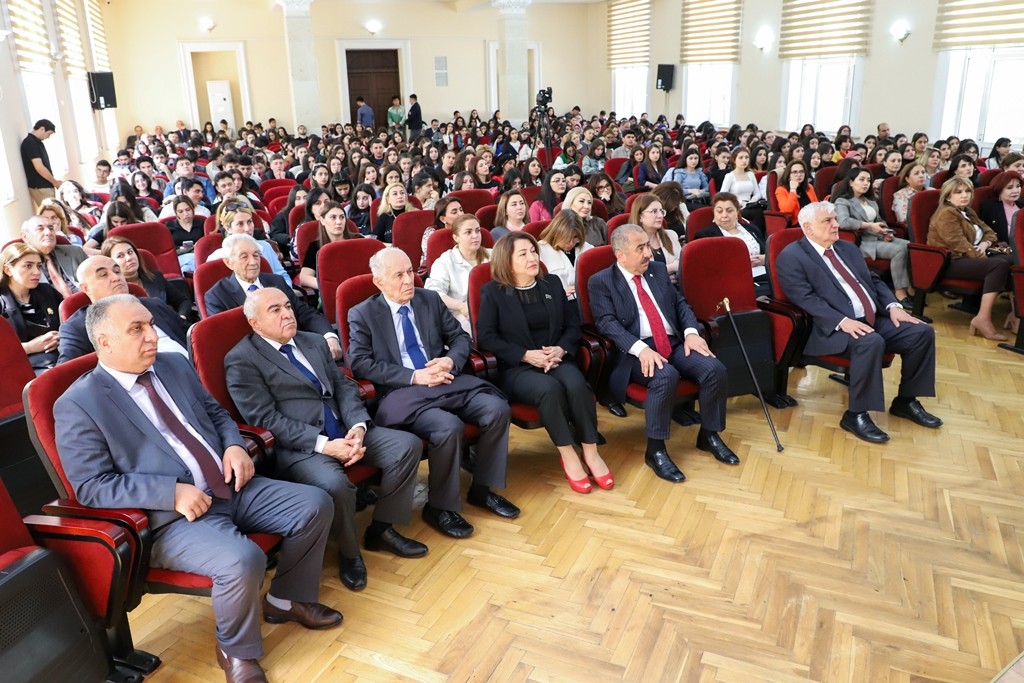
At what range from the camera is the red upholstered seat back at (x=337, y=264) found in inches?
170

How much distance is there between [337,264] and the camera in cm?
438

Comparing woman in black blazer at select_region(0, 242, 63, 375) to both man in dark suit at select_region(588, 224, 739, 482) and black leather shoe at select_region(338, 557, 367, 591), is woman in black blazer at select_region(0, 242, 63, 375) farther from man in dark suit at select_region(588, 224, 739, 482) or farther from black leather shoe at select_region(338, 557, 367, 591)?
man in dark suit at select_region(588, 224, 739, 482)

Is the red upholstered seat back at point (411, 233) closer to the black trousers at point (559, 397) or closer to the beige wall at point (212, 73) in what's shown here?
the black trousers at point (559, 397)

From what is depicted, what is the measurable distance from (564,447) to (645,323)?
2.54 ft

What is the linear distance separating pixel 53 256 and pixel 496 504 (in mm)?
2822

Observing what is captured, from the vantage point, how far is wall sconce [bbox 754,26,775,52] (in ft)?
43.7

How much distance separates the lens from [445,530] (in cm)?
319

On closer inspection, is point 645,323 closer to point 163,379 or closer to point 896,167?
point 163,379

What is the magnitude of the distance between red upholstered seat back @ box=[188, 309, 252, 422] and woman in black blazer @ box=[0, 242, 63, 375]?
1.18 m

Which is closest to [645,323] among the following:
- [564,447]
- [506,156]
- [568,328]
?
[568,328]

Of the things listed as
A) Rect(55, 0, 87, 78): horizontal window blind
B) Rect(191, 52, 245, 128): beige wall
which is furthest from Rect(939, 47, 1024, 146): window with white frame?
Rect(191, 52, 245, 128): beige wall

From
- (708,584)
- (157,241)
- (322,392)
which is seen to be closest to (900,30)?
(157,241)

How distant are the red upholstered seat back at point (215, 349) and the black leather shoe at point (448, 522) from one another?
0.87 m

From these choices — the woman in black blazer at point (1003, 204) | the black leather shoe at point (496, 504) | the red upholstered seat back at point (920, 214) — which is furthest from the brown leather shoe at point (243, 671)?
the woman in black blazer at point (1003, 204)
